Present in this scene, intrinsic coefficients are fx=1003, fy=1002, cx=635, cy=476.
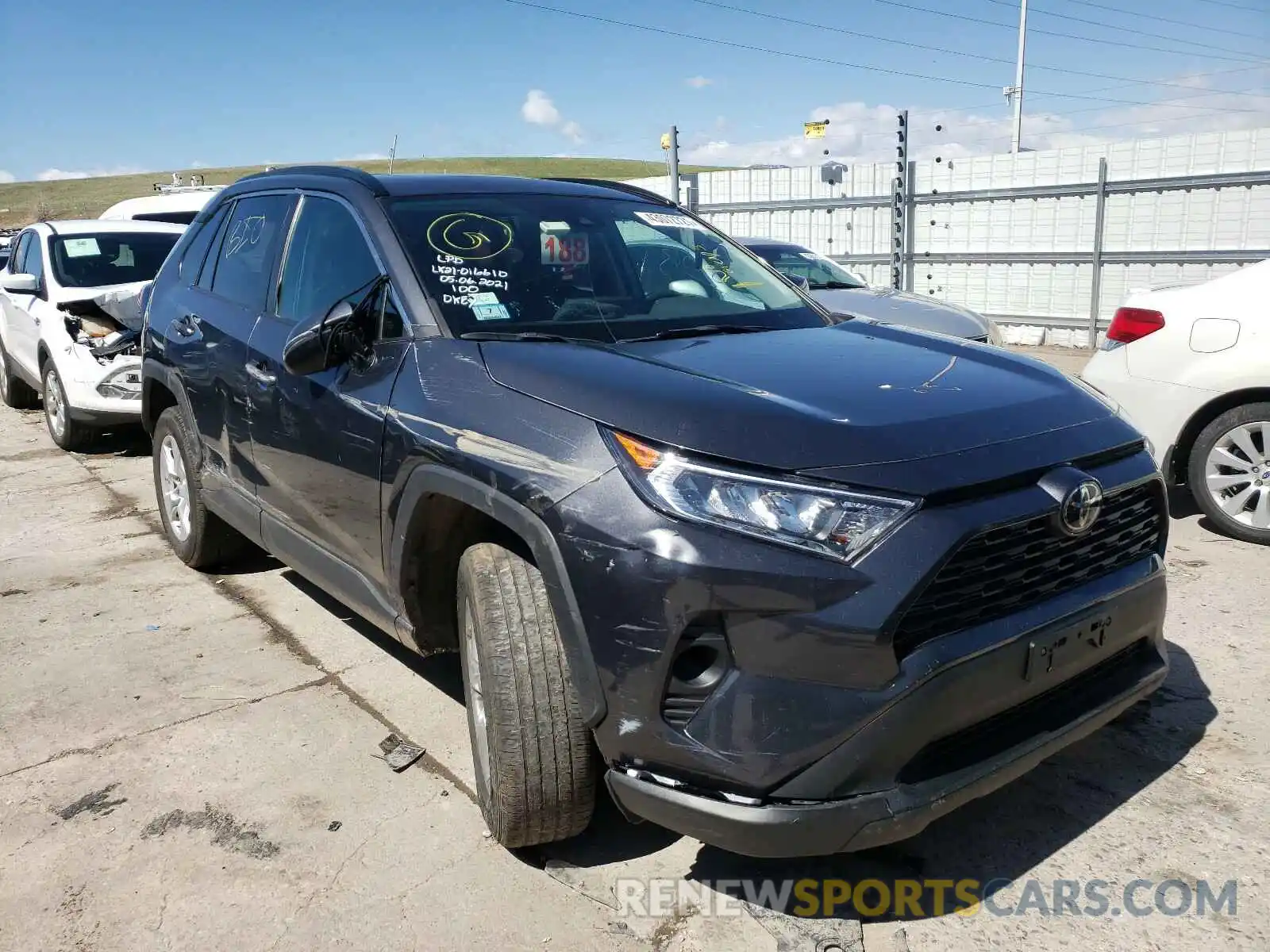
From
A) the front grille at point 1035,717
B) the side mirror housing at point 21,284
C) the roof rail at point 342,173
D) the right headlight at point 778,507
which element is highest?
the roof rail at point 342,173

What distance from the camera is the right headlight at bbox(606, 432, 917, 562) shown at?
2021 mm

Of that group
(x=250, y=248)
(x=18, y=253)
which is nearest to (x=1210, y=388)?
(x=250, y=248)

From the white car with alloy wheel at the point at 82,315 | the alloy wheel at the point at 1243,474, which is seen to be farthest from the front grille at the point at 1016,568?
the white car with alloy wheel at the point at 82,315

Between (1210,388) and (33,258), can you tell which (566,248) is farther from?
(33,258)

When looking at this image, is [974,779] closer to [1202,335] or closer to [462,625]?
[462,625]

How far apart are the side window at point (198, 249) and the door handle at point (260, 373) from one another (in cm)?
111

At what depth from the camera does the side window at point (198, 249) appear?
14.8 ft

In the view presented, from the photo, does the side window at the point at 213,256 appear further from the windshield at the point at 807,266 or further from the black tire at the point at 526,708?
the windshield at the point at 807,266

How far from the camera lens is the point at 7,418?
996 centimetres

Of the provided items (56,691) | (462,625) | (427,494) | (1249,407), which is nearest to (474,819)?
(462,625)

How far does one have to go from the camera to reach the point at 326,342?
2941 millimetres

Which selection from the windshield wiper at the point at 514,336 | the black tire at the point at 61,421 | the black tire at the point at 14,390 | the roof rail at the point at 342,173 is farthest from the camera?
the black tire at the point at 14,390

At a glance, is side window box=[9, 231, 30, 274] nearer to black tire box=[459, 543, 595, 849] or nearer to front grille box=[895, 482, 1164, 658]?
black tire box=[459, 543, 595, 849]

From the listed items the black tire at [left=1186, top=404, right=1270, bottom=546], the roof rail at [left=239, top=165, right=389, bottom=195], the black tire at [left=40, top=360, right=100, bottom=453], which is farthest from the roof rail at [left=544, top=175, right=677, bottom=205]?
the black tire at [left=40, top=360, right=100, bottom=453]
